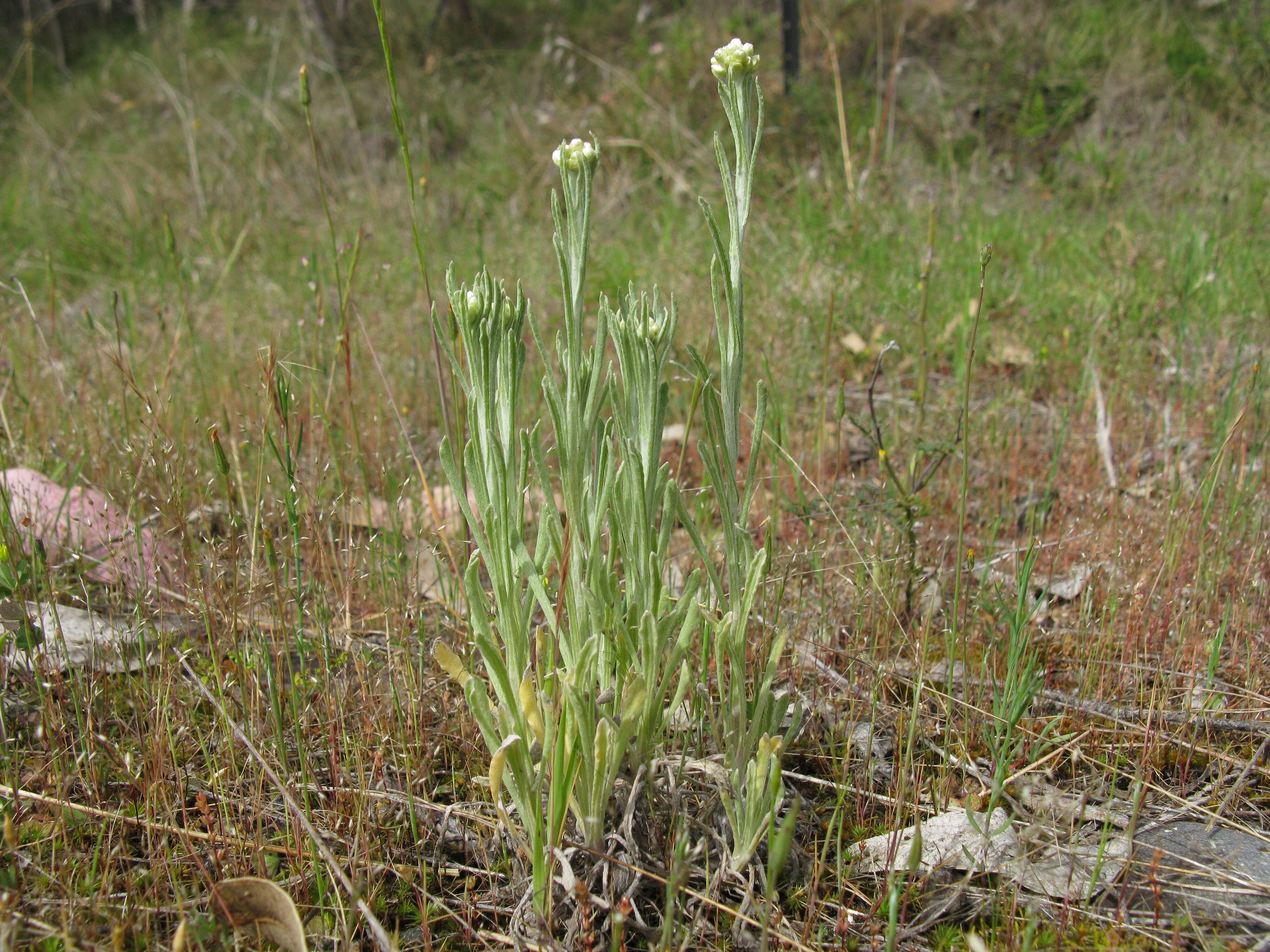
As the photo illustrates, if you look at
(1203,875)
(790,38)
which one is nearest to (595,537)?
(1203,875)

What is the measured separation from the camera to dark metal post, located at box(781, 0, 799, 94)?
5.62 meters

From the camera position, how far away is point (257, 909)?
1181 millimetres

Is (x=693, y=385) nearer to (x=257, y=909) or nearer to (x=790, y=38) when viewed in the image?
(x=257, y=909)

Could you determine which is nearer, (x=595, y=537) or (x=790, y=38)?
(x=595, y=537)

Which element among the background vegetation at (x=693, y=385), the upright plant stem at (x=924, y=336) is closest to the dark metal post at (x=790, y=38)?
the background vegetation at (x=693, y=385)

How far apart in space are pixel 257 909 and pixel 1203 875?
1.41 meters

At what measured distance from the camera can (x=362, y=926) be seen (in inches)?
48.6

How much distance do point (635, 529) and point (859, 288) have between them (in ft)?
7.95

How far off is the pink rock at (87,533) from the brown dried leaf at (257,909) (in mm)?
637

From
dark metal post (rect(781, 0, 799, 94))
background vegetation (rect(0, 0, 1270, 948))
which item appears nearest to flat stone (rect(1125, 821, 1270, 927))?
background vegetation (rect(0, 0, 1270, 948))

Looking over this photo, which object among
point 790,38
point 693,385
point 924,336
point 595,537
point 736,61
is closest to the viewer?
point 736,61

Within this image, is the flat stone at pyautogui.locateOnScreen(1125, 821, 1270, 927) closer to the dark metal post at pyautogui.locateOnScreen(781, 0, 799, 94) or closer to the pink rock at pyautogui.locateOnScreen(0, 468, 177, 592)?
the pink rock at pyautogui.locateOnScreen(0, 468, 177, 592)

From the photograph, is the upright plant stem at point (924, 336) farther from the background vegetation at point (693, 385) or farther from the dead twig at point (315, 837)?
the dead twig at point (315, 837)

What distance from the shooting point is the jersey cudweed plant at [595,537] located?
115cm
